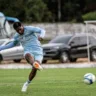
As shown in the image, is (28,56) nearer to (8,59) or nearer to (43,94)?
(43,94)

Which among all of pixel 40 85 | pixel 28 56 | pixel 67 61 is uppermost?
pixel 28 56

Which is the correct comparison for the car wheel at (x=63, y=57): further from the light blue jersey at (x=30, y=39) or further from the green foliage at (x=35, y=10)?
the green foliage at (x=35, y=10)

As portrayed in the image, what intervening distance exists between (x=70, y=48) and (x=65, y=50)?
538 millimetres

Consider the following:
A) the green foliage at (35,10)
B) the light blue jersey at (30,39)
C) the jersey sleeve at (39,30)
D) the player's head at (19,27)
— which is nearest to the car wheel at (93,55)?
the light blue jersey at (30,39)

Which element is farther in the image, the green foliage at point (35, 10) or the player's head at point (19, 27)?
the green foliage at point (35, 10)

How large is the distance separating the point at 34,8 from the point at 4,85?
5306cm

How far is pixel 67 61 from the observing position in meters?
32.7

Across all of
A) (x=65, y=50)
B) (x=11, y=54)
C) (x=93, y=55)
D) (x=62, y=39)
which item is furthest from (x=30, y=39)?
(x=93, y=55)

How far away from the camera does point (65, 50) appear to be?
32469 mm

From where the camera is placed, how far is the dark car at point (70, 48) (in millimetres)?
32188

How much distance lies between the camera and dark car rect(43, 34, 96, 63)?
106ft

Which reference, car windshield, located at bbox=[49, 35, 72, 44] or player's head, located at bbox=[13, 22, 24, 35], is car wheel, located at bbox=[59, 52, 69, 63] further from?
player's head, located at bbox=[13, 22, 24, 35]

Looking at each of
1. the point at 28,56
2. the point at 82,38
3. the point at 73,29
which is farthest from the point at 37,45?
the point at 73,29

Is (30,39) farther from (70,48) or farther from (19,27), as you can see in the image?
(70,48)
